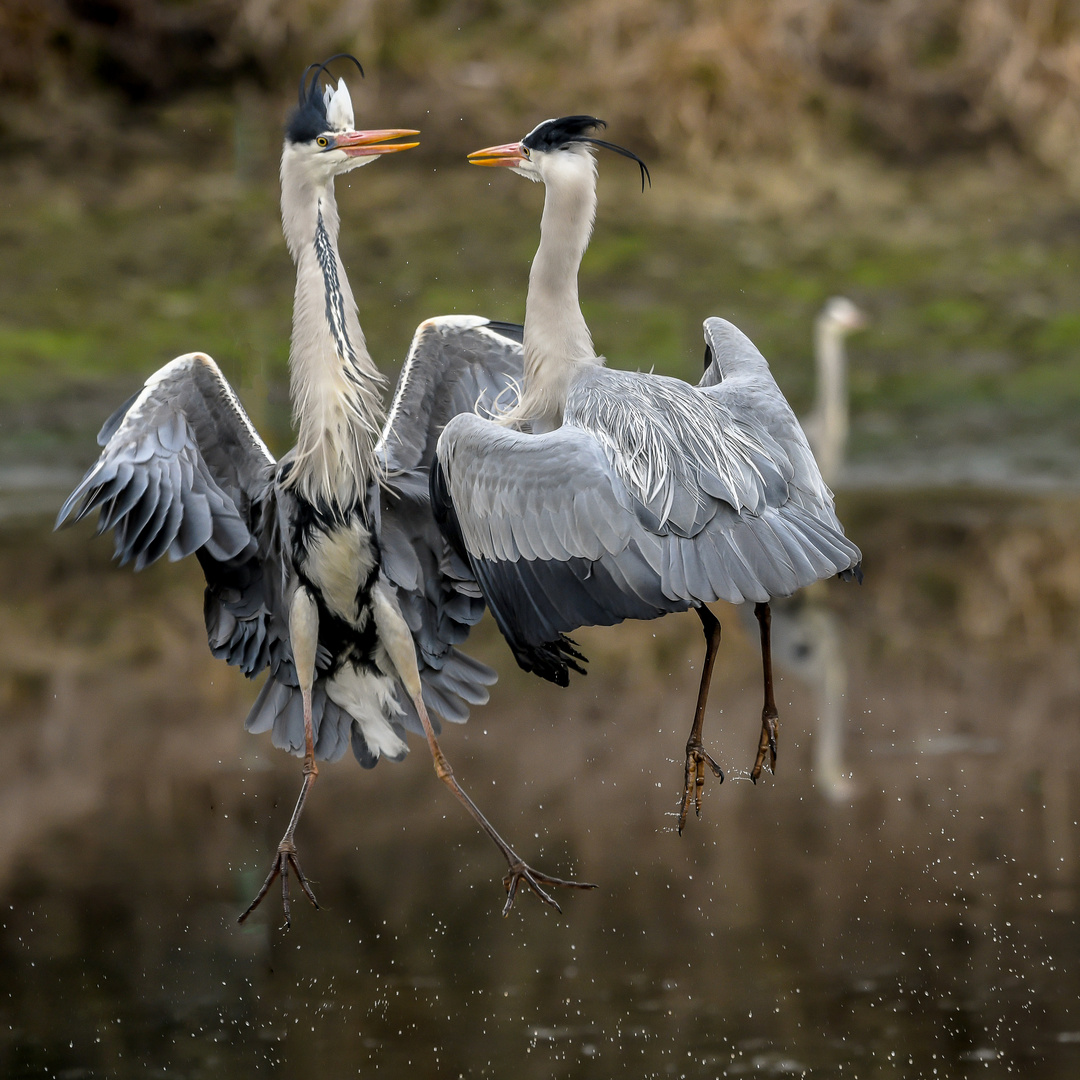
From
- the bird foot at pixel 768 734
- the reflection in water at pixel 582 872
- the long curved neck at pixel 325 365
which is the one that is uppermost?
the long curved neck at pixel 325 365

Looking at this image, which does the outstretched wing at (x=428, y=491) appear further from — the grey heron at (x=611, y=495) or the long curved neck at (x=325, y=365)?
the grey heron at (x=611, y=495)

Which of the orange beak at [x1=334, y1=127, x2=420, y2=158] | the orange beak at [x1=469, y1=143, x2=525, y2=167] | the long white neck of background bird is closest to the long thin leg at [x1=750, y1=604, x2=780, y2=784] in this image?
the orange beak at [x1=469, y1=143, x2=525, y2=167]

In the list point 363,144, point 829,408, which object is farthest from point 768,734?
point 829,408

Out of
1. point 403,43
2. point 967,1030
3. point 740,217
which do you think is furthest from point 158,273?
point 967,1030

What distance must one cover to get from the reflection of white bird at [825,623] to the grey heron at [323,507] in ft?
6.60

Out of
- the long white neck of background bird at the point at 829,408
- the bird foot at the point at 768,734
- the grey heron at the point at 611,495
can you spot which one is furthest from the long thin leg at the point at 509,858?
the long white neck of background bird at the point at 829,408

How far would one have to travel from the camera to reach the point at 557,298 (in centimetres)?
580

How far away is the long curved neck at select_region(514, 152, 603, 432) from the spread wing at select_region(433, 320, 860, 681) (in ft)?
1.00

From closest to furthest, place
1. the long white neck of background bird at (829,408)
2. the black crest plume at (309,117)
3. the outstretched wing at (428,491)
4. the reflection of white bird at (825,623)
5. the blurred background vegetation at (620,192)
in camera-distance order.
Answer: the black crest plume at (309,117), the outstretched wing at (428,491), the reflection of white bird at (825,623), the long white neck of background bird at (829,408), the blurred background vegetation at (620,192)

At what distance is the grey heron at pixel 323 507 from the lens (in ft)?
18.2

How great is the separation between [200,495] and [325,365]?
60 cm

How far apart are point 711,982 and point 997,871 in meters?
1.33

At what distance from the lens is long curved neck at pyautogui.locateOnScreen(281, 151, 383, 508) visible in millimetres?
5703

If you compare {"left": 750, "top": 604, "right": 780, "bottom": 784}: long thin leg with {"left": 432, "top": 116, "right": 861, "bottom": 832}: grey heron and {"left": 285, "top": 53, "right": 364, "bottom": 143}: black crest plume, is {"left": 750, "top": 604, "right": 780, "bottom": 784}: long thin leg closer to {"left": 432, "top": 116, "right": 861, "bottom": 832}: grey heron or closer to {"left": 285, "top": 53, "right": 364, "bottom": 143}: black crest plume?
{"left": 432, "top": 116, "right": 861, "bottom": 832}: grey heron
